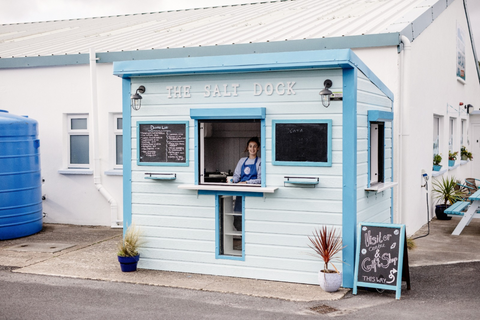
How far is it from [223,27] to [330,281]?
8.63 metres

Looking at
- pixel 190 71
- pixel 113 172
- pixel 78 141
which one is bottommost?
pixel 113 172

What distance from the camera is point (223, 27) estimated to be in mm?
14062

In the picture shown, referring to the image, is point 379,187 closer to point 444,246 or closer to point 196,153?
point 444,246

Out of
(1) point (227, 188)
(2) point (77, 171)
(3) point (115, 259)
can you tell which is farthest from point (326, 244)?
(2) point (77, 171)

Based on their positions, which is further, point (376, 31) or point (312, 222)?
point (376, 31)

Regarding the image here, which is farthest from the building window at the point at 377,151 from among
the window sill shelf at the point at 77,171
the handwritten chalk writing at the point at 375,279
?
the window sill shelf at the point at 77,171

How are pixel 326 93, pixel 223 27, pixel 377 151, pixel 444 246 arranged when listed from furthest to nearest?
pixel 223 27 < pixel 444 246 < pixel 377 151 < pixel 326 93

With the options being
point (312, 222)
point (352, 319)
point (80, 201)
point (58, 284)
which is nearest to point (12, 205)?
point (80, 201)

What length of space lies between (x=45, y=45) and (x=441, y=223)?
1029 centimetres

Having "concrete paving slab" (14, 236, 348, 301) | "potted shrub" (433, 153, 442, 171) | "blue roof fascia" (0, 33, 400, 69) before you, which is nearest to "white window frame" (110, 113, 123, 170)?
"blue roof fascia" (0, 33, 400, 69)

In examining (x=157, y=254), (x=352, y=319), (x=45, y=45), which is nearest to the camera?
(x=352, y=319)

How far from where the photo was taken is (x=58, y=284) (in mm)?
7578

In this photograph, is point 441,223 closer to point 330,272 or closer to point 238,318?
point 330,272

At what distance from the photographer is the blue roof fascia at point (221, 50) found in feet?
33.3
